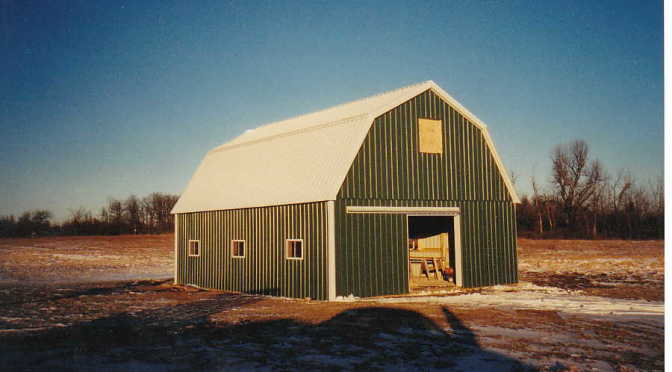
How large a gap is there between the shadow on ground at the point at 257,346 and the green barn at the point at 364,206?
3568 mm

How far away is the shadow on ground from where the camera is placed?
962 centimetres

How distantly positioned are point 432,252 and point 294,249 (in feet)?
24.8

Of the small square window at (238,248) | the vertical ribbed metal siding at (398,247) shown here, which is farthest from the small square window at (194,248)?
the vertical ribbed metal siding at (398,247)

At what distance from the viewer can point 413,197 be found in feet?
63.6

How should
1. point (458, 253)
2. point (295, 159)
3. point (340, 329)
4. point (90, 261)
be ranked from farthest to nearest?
1. point (90, 261)
2. point (295, 159)
3. point (458, 253)
4. point (340, 329)

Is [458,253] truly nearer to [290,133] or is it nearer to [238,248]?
[290,133]

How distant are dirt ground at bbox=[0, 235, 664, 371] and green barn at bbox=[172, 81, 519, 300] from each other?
891mm

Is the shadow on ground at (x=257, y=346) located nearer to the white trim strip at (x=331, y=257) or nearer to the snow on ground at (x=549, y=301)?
the white trim strip at (x=331, y=257)

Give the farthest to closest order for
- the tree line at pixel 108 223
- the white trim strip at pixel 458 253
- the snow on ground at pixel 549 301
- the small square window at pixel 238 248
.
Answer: the tree line at pixel 108 223 → the small square window at pixel 238 248 → the white trim strip at pixel 458 253 → the snow on ground at pixel 549 301

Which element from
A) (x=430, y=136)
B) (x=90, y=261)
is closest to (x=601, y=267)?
(x=430, y=136)

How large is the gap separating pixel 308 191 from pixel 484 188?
7.00 m

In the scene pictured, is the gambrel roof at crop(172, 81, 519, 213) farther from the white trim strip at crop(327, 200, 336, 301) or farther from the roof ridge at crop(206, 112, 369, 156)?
the white trim strip at crop(327, 200, 336, 301)

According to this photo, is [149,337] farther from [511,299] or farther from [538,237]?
[538,237]

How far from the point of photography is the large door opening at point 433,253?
2097 centimetres
